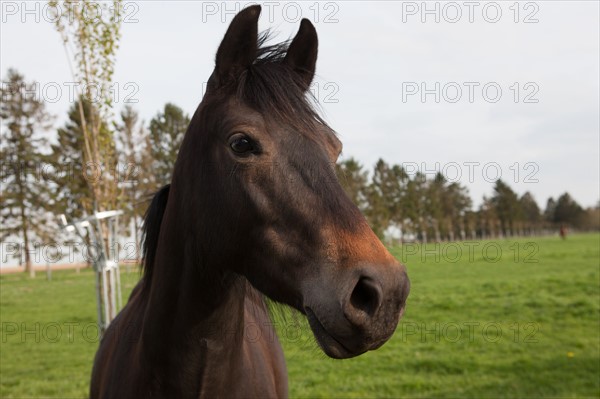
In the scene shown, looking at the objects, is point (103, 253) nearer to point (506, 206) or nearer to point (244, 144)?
point (244, 144)

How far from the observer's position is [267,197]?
207 cm

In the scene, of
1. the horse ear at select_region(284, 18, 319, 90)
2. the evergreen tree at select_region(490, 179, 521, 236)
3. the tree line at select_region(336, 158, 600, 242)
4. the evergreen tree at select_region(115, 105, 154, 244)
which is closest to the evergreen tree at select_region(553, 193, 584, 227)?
the tree line at select_region(336, 158, 600, 242)

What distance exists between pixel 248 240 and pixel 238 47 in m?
0.87

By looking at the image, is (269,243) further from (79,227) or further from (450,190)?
(450,190)

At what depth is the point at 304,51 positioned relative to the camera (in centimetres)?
256

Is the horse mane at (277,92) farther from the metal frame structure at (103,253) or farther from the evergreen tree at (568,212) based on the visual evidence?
the evergreen tree at (568,212)

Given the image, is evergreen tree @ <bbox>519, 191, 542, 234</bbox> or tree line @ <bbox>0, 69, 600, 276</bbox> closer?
tree line @ <bbox>0, 69, 600, 276</bbox>

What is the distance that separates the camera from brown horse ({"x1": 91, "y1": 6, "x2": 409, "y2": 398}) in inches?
71.0

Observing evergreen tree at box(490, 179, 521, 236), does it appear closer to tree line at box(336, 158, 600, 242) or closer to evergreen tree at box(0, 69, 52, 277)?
tree line at box(336, 158, 600, 242)

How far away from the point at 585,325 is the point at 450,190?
6608cm

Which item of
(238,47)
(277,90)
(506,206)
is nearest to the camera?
(277,90)

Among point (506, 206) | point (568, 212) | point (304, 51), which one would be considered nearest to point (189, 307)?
point (304, 51)

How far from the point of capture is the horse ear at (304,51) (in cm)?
251

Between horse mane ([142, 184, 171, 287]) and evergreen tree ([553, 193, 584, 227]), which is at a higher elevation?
horse mane ([142, 184, 171, 287])
